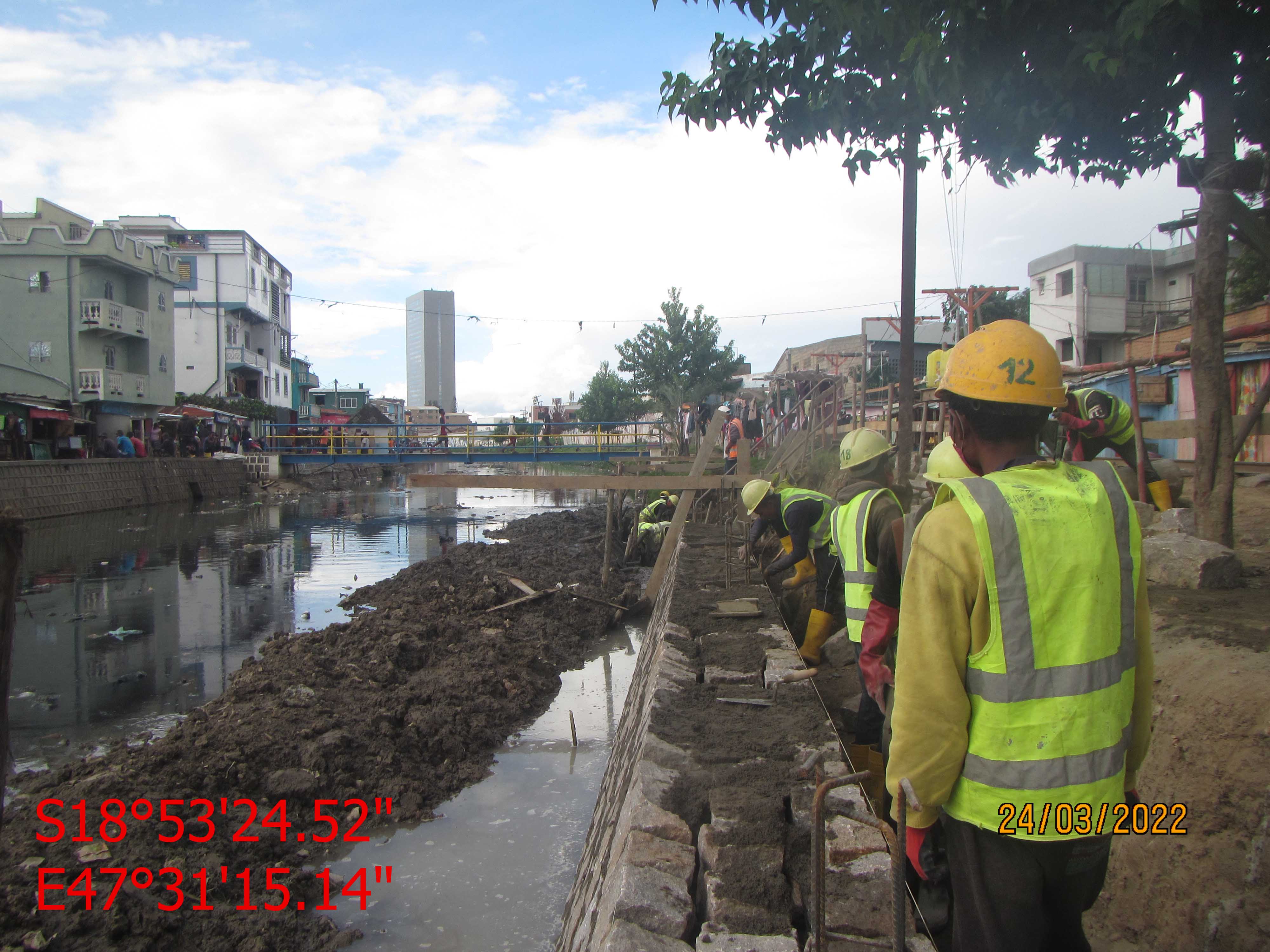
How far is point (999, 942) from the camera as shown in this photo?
169cm

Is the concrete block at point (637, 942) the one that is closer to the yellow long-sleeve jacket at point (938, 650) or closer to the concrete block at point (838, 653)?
the yellow long-sleeve jacket at point (938, 650)

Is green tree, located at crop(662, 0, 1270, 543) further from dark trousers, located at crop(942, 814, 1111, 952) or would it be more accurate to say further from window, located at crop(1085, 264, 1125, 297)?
window, located at crop(1085, 264, 1125, 297)

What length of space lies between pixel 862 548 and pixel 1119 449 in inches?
150

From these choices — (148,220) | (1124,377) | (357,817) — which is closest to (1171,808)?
(357,817)

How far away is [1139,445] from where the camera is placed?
20.4 feet

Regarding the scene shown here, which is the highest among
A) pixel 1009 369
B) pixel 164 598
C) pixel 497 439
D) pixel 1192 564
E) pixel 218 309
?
pixel 218 309

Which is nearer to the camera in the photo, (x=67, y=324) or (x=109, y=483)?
(x=109, y=483)

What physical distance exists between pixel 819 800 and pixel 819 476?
38.7 feet

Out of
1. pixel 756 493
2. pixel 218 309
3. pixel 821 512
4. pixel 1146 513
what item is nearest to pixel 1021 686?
pixel 821 512

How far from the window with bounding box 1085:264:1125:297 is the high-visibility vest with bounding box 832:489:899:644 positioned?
30868 mm

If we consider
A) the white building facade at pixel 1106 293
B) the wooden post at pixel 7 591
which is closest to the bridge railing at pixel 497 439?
the white building facade at pixel 1106 293

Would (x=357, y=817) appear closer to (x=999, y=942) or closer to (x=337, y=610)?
(x=999, y=942)

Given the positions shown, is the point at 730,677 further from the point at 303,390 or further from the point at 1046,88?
the point at 303,390

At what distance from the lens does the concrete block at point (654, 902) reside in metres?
2.42
